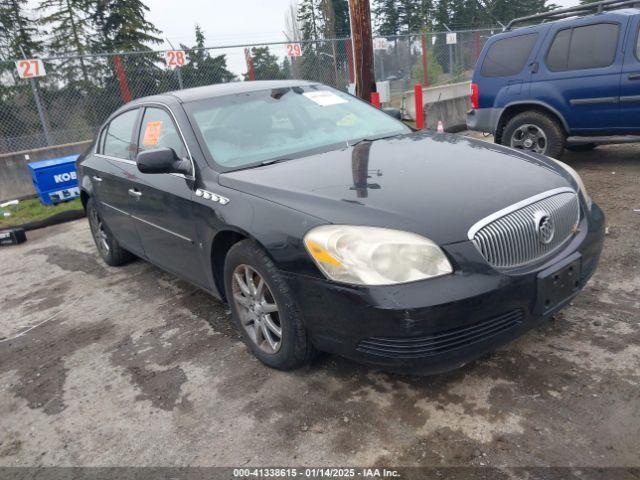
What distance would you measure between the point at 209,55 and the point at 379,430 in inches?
456

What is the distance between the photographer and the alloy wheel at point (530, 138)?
6.81 m

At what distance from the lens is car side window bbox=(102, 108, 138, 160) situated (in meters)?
4.21

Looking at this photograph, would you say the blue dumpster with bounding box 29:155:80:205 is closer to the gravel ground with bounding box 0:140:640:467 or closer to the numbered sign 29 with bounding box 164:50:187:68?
the numbered sign 29 with bounding box 164:50:187:68

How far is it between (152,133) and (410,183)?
2.11 metres

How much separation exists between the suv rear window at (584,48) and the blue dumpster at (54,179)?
7.26 meters

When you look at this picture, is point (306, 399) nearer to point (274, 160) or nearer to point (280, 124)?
point (274, 160)

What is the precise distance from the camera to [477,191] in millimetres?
2547

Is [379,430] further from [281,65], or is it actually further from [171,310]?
[281,65]

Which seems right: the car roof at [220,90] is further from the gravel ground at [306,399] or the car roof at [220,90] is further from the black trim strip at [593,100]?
the black trim strip at [593,100]

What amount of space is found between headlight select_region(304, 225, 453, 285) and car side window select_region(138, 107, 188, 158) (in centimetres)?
148

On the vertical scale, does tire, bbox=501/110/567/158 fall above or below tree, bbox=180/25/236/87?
below

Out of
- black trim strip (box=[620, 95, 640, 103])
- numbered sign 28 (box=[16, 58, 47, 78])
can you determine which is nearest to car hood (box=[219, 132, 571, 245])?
black trim strip (box=[620, 95, 640, 103])

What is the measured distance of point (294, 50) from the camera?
44.8ft

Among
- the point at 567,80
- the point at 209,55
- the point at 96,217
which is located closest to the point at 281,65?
the point at 209,55
